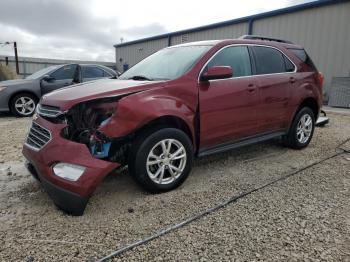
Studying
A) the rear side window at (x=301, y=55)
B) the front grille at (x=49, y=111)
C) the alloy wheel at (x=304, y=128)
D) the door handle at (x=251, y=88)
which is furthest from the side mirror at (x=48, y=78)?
the alloy wheel at (x=304, y=128)

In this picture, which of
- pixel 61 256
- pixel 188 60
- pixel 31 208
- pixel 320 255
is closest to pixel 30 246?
pixel 61 256

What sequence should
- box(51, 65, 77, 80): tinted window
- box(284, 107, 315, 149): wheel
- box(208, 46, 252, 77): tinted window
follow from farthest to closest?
box(51, 65, 77, 80): tinted window, box(284, 107, 315, 149): wheel, box(208, 46, 252, 77): tinted window

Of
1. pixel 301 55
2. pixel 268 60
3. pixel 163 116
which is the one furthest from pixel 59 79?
pixel 301 55

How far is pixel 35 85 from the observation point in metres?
7.71

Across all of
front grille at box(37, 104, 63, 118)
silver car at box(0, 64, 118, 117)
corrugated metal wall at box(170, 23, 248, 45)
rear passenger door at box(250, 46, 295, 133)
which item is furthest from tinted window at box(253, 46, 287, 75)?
corrugated metal wall at box(170, 23, 248, 45)

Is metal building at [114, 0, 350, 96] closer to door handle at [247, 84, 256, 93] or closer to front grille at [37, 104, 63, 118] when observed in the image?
door handle at [247, 84, 256, 93]

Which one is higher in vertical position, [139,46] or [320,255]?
[139,46]

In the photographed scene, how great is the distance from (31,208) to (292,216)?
2.51 m

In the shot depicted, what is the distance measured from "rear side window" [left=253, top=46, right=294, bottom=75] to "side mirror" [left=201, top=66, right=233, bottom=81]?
0.90m

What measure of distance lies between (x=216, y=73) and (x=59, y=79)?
6.27 meters

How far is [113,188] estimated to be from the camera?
10.6 feet

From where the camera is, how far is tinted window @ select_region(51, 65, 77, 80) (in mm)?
8109

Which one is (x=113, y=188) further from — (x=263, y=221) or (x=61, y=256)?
(x=263, y=221)

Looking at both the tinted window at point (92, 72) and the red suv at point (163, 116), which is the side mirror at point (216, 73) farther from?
the tinted window at point (92, 72)
